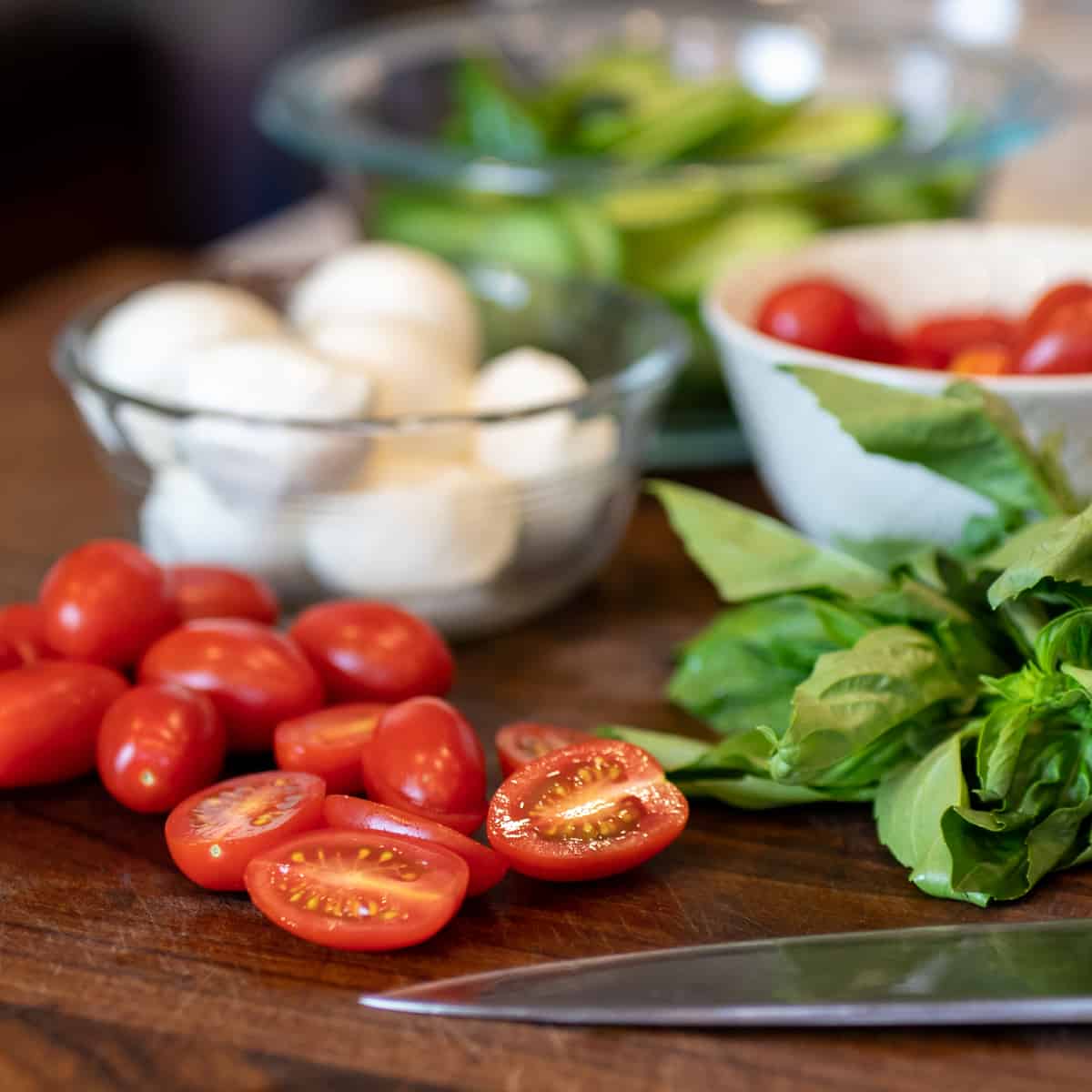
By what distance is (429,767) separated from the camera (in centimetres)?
78

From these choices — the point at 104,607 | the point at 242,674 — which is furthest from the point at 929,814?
the point at 104,607

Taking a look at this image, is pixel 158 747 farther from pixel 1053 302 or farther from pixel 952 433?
pixel 1053 302

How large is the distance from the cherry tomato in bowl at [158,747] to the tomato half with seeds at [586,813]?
0.17 m

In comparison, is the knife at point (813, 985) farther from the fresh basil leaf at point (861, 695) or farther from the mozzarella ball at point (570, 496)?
the mozzarella ball at point (570, 496)

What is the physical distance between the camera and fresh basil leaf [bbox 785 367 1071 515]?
2.73 feet

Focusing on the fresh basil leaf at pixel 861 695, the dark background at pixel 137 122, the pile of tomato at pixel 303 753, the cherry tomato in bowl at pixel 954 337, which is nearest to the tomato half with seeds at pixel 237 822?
the pile of tomato at pixel 303 753

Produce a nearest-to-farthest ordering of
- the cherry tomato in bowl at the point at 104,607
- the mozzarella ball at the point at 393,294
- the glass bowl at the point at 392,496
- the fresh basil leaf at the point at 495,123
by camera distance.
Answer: the cherry tomato in bowl at the point at 104,607
the glass bowl at the point at 392,496
the mozzarella ball at the point at 393,294
the fresh basil leaf at the point at 495,123

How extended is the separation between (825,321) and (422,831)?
54 cm

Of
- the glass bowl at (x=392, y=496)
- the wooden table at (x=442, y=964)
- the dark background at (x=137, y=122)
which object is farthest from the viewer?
the dark background at (x=137, y=122)

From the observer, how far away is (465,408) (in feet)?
3.64

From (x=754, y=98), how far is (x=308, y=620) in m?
0.76

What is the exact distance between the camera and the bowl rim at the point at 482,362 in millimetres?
983

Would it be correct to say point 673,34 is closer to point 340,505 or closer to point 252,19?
point 340,505

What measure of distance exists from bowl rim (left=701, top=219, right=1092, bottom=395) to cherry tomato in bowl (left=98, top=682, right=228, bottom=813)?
15.9 inches
